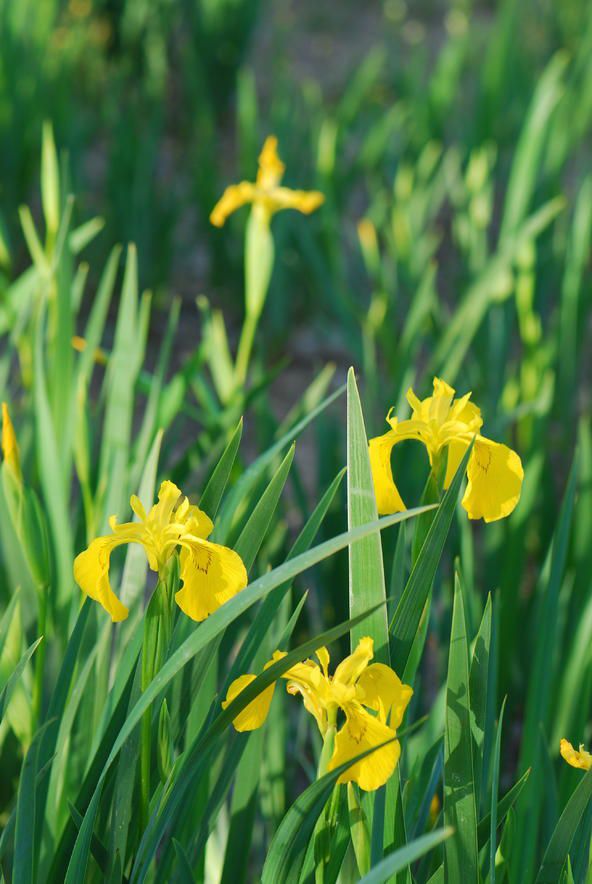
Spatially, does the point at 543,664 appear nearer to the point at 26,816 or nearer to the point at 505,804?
the point at 505,804

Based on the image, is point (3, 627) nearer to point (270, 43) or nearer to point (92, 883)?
point (92, 883)

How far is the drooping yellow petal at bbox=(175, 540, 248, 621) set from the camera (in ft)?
1.88

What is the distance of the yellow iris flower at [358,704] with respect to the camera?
1.79 ft

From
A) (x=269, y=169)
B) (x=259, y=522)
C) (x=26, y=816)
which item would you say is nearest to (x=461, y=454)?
(x=259, y=522)

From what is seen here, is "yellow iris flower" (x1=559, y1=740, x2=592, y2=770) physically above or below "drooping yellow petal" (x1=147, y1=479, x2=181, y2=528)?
below

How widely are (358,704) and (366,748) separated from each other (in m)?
0.02

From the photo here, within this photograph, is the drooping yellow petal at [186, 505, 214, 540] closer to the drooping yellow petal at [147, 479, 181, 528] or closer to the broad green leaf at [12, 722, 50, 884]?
the drooping yellow petal at [147, 479, 181, 528]

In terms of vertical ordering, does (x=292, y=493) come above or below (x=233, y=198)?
below

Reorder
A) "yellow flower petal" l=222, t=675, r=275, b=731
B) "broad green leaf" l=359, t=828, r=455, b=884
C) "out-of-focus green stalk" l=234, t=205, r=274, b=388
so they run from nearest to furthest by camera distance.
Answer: "broad green leaf" l=359, t=828, r=455, b=884
"yellow flower petal" l=222, t=675, r=275, b=731
"out-of-focus green stalk" l=234, t=205, r=274, b=388

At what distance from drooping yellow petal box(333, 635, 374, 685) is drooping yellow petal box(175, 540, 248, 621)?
0.07 metres

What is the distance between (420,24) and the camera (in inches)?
208

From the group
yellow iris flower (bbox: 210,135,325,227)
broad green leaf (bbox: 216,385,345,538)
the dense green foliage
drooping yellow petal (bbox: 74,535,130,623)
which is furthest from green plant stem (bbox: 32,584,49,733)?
yellow iris flower (bbox: 210,135,325,227)

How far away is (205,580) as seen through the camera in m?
0.57

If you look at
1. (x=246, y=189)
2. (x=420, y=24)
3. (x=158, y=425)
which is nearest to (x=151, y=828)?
(x=158, y=425)
